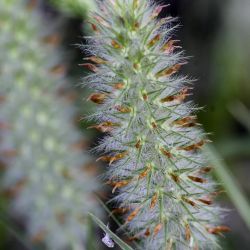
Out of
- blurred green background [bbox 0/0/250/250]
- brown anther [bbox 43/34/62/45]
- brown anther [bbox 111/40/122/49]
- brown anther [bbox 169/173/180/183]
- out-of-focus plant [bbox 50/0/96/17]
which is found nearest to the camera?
brown anther [bbox 111/40/122/49]

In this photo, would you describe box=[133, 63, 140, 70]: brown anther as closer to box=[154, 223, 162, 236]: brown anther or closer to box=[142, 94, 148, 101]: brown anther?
box=[142, 94, 148, 101]: brown anther

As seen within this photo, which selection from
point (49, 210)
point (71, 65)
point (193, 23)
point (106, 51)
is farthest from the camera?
point (193, 23)

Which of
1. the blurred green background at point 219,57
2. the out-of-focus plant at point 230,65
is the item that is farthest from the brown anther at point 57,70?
the out-of-focus plant at point 230,65

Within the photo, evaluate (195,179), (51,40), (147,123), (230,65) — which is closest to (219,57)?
(230,65)

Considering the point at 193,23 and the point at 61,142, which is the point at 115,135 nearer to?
the point at 61,142

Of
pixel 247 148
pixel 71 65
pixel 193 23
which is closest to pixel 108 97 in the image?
pixel 247 148

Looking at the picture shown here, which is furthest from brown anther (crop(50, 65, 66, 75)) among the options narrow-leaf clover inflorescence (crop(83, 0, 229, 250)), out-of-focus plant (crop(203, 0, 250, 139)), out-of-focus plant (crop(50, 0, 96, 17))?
out-of-focus plant (crop(203, 0, 250, 139))
